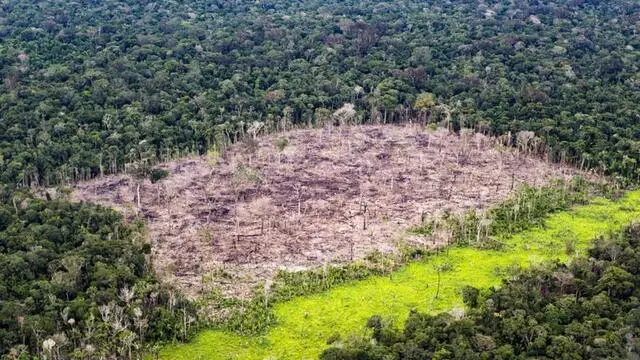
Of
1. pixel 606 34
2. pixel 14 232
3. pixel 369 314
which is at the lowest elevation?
pixel 369 314

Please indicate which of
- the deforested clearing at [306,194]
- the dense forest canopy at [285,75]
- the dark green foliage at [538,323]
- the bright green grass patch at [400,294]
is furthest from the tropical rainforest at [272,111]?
the bright green grass patch at [400,294]

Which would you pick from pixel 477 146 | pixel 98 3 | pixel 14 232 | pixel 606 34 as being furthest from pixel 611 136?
pixel 98 3

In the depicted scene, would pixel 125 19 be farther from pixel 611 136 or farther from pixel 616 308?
pixel 616 308

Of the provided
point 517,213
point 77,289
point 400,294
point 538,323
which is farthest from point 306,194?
point 538,323

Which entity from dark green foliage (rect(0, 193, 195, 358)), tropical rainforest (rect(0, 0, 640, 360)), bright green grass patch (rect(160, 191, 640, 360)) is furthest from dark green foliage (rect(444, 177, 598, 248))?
dark green foliage (rect(0, 193, 195, 358))

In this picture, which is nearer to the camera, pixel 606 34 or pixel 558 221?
pixel 558 221

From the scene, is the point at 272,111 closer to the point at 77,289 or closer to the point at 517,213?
the point at 517,213

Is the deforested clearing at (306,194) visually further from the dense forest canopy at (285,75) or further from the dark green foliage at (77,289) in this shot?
the dark green foliage at (77,289)
